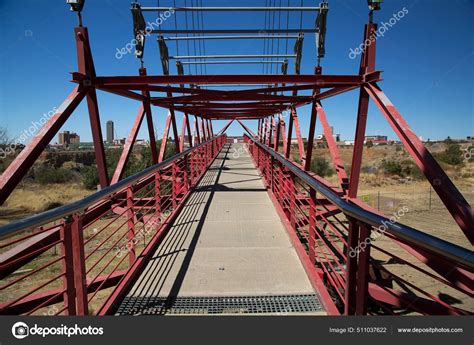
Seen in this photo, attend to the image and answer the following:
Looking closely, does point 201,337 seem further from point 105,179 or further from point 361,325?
point 105,179

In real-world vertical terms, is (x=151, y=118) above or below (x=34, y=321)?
above

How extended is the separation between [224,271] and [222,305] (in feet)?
2.01

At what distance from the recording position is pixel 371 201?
A: 72.5 feet

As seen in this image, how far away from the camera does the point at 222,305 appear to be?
2.54m

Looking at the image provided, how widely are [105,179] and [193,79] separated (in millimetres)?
1572

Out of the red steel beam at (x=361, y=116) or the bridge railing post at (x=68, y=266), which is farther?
the red steel beam at (x=361, y=116)

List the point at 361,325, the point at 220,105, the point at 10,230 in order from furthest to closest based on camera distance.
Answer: the point at 220,105, the point at 361,325, the point at 10,230

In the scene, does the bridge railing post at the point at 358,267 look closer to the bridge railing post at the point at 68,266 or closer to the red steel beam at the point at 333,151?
the bridge railing post at the point at 68,266

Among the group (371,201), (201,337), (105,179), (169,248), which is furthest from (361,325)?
(371,201)

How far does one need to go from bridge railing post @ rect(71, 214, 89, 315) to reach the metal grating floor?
1.69 feet

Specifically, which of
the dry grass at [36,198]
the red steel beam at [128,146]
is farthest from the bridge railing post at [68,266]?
the dry grass at [36,198]

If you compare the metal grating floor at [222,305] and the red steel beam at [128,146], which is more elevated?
the red steel beam at [128,146]

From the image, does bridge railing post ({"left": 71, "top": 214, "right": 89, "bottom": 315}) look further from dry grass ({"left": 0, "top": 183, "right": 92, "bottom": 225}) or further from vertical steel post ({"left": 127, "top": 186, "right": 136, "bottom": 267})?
dry grass ({"left": 0, "top": 183, "right": 92, "bottom": 225})

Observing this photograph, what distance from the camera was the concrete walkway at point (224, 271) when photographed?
99.6 inches
